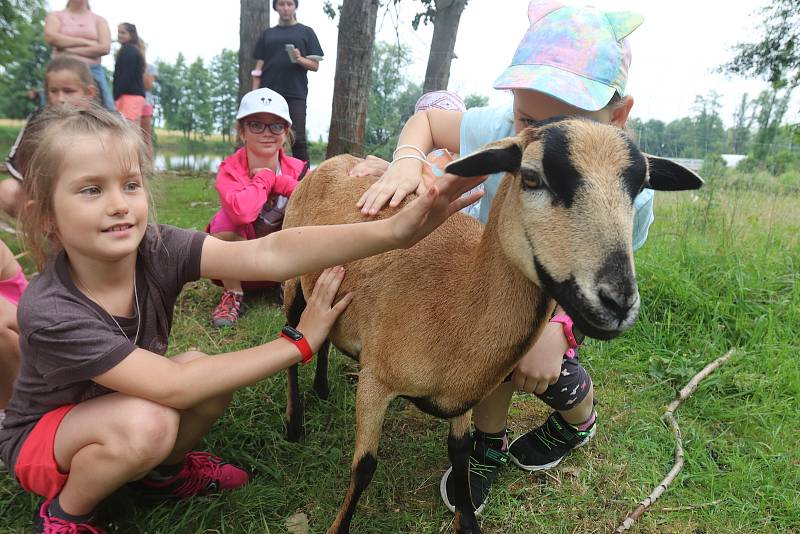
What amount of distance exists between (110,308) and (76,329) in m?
0.23

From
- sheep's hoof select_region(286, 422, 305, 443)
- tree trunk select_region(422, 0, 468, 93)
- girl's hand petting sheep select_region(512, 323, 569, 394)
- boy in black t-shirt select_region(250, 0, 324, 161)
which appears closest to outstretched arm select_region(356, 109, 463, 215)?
girl's hand petting sheep select_region(512, 323, 569, 394)

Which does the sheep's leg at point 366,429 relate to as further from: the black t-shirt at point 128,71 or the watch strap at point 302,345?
the black t-shirt at point 128,71

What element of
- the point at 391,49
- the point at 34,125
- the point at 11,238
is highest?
the point at 391,49

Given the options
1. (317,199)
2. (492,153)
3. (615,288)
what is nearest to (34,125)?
(317,199)

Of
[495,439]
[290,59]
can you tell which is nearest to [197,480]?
[495,439]

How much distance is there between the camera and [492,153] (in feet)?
5.18

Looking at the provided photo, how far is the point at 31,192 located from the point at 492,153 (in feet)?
5.22

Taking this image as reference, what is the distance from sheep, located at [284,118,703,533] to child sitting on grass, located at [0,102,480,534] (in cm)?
24

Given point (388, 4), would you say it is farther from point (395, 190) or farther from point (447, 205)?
point (447, 205)

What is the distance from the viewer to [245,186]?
4.18 metres

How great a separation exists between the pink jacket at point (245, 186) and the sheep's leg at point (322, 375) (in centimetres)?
149

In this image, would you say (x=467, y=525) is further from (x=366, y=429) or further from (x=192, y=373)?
(x=192, y=373)

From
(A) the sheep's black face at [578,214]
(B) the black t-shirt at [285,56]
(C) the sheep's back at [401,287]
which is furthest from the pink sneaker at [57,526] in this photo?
(B) the black t-shirt at [285,56]

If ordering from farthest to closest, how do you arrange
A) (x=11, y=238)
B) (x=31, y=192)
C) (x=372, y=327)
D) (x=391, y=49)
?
(x=391, y=49) < (x=11, y=238) < (x=372, y=327) < (x=31, y=192)
